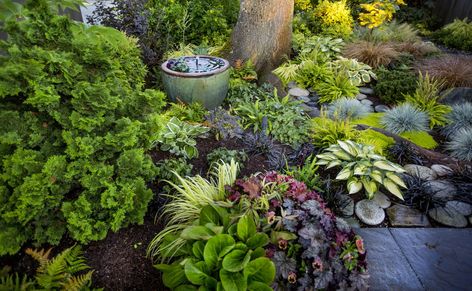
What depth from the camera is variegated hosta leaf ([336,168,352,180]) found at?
10.5 feet

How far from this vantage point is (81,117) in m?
2.15

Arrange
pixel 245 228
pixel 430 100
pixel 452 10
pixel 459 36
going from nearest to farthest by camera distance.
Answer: pixel 245 228 → pixel 430 100 → pixel 459 36 → pixel 452 10

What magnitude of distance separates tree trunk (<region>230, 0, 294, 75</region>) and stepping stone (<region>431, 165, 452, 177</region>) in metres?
3.13

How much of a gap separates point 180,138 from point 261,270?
2041mm

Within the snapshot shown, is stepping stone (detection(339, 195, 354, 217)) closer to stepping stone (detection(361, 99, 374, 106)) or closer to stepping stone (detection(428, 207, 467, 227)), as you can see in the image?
stepping stone (detection(428, 207, 467, 227))

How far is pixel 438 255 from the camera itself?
2.69 meters

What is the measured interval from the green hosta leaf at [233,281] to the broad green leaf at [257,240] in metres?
0.21

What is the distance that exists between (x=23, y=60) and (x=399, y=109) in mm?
4636

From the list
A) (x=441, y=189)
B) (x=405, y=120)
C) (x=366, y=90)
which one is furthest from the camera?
(x=366, y=90)

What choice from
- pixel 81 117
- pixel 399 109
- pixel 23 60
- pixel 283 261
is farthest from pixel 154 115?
pixel 399 109

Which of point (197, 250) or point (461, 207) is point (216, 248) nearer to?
point (197, 250)

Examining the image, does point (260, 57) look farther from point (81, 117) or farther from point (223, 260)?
point (223, 260)

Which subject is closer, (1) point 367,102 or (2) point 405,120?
(2) point 405,120

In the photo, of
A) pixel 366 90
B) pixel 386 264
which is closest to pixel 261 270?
pixel 386 264
